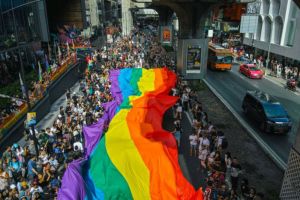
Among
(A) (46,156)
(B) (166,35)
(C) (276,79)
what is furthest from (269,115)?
(B) (166,35)

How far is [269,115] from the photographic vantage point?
18.3m

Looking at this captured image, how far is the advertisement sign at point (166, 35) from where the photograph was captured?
181 ft

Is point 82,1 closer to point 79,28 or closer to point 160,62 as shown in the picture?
point 79,28

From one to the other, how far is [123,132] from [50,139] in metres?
4.51

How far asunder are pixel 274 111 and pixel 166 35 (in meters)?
40.1

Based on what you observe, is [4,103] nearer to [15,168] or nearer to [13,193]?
[15,168]

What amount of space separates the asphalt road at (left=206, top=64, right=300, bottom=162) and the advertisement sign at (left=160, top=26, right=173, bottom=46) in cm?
1844

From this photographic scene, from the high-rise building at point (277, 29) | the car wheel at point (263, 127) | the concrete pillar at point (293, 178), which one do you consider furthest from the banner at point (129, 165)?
the high-rise building at point (277, 29)

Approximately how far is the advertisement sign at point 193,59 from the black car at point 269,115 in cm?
981

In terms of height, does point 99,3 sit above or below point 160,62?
above

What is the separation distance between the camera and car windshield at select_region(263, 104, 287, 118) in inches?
719

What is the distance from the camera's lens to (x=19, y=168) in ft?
43.4

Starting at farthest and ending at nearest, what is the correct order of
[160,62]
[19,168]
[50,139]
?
[160,62] < [50,139] < [19,168]

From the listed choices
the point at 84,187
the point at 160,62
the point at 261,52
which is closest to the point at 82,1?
the point at 160,62
